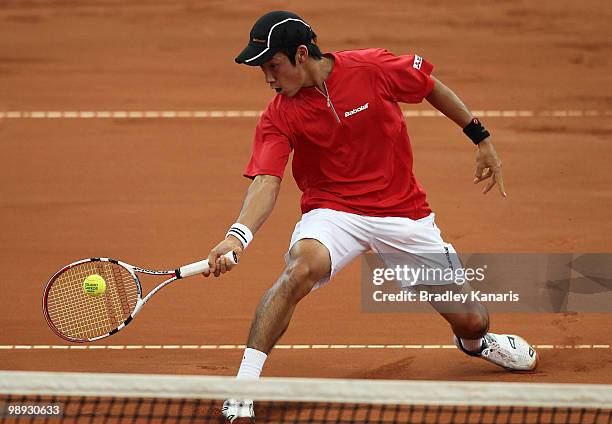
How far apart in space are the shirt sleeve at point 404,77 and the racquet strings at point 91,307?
1.82m

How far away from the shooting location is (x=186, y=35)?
12.2 meters

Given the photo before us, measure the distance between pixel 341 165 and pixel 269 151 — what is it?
0.44 metres

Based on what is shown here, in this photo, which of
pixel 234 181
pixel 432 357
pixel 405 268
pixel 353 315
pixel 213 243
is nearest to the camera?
pixel 405 268

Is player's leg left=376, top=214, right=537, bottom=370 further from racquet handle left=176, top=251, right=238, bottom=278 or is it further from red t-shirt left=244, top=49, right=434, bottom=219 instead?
racquet handle left=176, top=251, right=238, bottom=278

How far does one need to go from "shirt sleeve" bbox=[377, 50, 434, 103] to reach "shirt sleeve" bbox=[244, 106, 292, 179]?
0.65 m

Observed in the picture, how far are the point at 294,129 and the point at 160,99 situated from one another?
17.0ft

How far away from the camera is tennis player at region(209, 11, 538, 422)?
19.1ft

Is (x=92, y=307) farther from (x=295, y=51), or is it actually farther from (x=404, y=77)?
(x=404, y=77)

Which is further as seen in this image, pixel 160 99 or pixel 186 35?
pixel 186 35

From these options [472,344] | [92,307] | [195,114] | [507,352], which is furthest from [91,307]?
[195,114]

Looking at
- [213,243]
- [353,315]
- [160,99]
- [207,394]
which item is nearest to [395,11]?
[160,99]

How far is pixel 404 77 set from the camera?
20.5 feet

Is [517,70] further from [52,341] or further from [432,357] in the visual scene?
[52,341]

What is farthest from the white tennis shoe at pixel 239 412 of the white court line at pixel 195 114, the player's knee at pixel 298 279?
the white court line at pixel 195 114
